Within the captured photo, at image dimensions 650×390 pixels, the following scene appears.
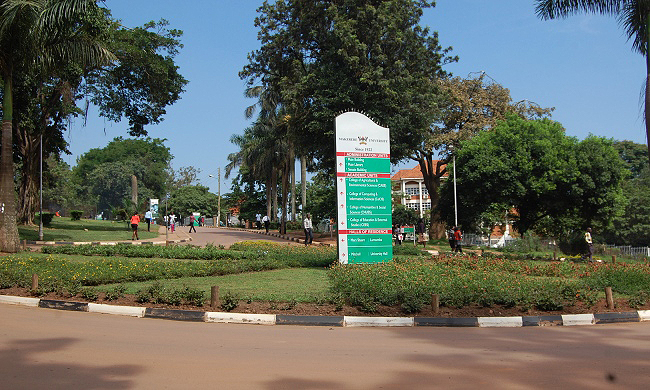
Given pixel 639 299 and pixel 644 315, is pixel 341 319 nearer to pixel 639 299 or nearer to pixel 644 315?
pixel 644 315

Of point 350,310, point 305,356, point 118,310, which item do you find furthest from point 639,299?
point 118,310

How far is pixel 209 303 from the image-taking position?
1013 centimetres

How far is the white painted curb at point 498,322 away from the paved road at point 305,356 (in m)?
0.29

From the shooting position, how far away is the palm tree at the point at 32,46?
16031 millimetres

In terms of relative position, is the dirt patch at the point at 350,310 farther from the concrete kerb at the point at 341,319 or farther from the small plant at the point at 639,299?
the small plant at the point at 639,299

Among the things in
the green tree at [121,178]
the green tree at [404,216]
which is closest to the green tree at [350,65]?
the green tree at [404,216]

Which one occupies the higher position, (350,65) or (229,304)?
(350,65)

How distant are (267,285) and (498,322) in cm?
554

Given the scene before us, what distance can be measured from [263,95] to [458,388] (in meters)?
41.1

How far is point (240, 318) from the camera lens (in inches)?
366

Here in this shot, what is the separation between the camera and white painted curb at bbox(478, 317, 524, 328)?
30.9ft

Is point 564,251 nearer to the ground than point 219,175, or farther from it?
nearer to the ground

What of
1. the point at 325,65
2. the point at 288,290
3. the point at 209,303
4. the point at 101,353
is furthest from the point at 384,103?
the point at 101,353

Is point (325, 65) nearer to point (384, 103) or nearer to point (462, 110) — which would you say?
point (384, 103)
